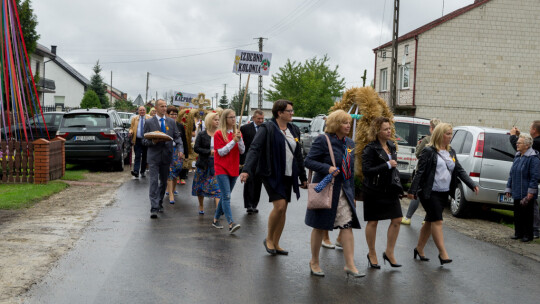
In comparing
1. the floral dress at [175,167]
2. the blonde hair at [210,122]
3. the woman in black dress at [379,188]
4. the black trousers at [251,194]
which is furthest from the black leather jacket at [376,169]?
the floral dress at [175,167]

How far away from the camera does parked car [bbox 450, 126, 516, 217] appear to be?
1041 centimetres

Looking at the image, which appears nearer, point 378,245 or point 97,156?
point 378,245

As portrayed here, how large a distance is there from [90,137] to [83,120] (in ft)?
2.24

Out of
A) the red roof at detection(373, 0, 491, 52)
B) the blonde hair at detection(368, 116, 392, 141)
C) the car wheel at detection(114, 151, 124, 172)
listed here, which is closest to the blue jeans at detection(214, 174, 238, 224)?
the blonde hair at detection(368, 116, 392, 141)

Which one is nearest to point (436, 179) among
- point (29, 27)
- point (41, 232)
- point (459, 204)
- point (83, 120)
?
point (459, 204)

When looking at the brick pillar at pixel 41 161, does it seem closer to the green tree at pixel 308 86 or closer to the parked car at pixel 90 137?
the parked car at pixel 90 137

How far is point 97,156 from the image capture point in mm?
16719

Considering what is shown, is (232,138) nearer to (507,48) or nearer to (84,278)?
(84,278)

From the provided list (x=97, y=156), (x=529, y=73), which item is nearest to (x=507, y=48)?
(x=529, y=73)

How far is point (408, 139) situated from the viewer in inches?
598

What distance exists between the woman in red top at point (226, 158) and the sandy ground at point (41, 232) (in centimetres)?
202

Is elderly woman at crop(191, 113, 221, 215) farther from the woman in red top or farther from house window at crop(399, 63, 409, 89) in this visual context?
house window at crop(399, 63, 409, 89)

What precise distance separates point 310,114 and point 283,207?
41853 mm

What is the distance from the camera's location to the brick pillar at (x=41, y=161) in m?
13.3
